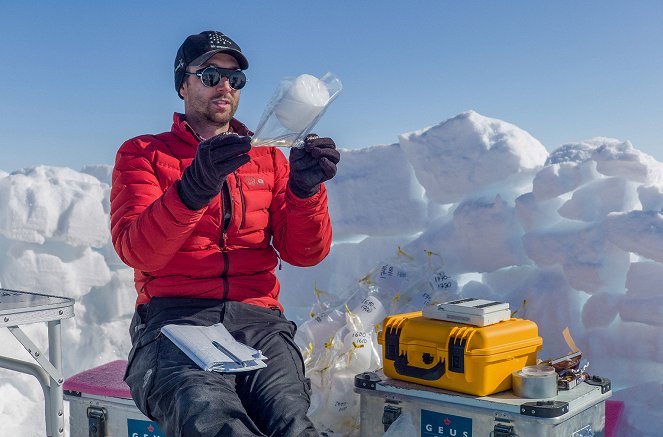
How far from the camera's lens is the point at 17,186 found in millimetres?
6457

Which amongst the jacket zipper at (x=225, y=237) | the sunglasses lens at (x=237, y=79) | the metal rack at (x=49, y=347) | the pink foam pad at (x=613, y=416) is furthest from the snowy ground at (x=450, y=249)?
the sunglasses lens at (x=237, y=79)

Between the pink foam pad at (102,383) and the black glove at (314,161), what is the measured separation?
48.5 inches

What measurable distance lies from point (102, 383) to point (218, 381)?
1017 mm

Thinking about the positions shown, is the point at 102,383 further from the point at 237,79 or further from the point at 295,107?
the point at 295,107

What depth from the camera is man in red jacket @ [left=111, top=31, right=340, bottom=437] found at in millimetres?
2363

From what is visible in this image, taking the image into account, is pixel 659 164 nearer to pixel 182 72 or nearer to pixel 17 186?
pixel 182 72

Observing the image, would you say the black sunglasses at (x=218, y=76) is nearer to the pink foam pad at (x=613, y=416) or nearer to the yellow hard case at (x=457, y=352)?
the yellow hard case at (x=457, y=352)

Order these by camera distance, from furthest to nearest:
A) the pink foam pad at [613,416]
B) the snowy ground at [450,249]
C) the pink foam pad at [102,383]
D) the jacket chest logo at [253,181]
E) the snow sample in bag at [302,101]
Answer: the snowy ground at [450,249]
the pink foam pad at [613,416]
the pink foam pad at [102,383]
the jacket chest logo at [253,181]
the snow sample in bag at [302,101]

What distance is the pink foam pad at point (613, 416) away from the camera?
3.38 meters

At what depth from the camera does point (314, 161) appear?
8.64ft

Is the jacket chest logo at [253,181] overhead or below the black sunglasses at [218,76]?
below

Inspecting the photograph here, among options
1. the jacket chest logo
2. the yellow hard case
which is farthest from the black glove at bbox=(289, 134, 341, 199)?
the yellow hard case

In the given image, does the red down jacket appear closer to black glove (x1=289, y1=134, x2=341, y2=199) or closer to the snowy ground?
black glove (x1=289, y1=134, x2=341, y2=199)

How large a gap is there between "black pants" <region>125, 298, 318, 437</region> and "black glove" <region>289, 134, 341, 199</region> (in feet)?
1.86
